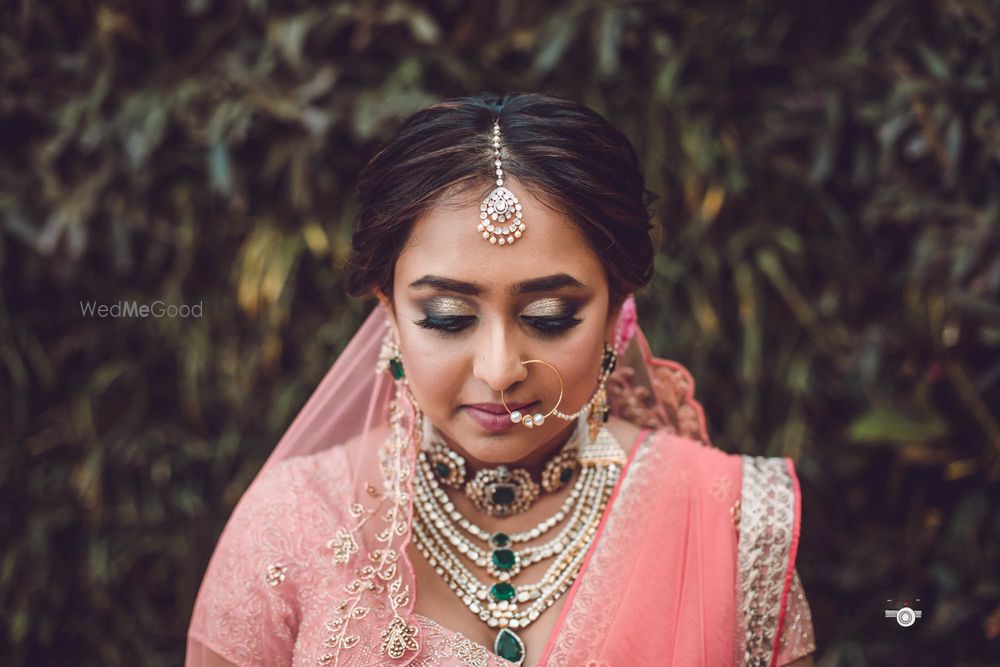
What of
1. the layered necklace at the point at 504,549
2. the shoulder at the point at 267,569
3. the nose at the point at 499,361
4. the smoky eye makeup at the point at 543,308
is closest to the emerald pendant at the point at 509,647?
the layered necklace at the point at 504,549

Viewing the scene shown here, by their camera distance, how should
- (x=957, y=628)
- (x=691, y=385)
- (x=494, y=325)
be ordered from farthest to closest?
(x=957, y=628), (x=691, y=385), (x=494, y=325)

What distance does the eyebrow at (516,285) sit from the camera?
1.38 meters

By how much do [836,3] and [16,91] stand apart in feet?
8.07

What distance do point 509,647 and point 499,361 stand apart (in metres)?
0.51

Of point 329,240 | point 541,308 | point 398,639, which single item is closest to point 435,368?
point 541,308

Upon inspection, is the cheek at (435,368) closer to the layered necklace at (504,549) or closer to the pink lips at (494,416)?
the pink lips at (494,416)

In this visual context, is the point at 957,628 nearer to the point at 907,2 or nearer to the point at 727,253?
the point at 727,253

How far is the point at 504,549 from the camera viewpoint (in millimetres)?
1624

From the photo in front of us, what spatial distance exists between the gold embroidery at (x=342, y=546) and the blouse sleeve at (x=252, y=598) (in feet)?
0.24

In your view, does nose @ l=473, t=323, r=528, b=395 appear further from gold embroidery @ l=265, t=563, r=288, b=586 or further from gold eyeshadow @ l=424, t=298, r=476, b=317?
gold embroidery @ l=265, t=563, r=288, b=586

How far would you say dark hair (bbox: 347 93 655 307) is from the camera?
1.42m

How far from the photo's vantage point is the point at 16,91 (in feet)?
8.86

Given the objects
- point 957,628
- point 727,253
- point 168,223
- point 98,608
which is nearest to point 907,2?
point 727,253

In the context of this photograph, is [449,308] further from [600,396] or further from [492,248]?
[600,396]
